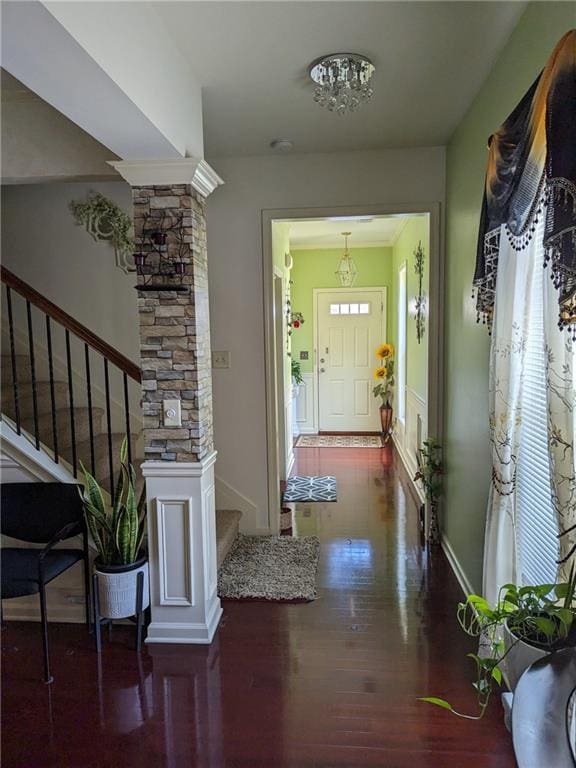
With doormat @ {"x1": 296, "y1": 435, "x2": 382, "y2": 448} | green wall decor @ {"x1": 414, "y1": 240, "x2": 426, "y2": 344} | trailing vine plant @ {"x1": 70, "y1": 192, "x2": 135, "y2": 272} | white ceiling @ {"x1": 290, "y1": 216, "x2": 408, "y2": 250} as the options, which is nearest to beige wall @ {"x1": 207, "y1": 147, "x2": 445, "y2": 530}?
trailing vine plant @ {"x1": 70, "y1": 192, "x2": 135, "y2": 272}

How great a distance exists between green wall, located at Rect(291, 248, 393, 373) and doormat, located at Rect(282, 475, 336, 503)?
2592 mm

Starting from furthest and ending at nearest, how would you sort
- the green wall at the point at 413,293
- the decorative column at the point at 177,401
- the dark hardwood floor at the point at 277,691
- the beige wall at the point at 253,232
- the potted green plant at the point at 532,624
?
1. the green wall at the point at 413,293
2. the beige wall at the point at 253,232
3. the decorative column at the point at 177,401
4. the dark hardwood floor at the point at 277,691
5. the potted green plant at the point at 532,624

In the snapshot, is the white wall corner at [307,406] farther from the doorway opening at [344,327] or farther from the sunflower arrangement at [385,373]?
the sunflower arrangement at [385,373]

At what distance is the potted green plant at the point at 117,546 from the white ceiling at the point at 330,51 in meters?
1.85

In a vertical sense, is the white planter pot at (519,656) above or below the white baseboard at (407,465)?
above

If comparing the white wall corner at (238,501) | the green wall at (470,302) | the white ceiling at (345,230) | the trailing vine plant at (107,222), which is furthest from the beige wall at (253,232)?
the white ceiling at (345,230)

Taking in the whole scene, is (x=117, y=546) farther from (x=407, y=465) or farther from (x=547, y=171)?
(x=407, y=465)

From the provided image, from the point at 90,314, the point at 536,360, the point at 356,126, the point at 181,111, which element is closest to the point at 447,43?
the point at 356,126

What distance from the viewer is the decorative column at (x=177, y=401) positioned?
2268mm

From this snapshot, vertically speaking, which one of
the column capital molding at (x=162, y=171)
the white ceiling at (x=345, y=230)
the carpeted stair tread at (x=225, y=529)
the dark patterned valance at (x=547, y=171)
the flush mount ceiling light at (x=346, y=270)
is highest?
the white ceiling at (x=345, y=230)

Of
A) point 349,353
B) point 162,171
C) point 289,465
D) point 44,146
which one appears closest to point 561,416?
point 162,171

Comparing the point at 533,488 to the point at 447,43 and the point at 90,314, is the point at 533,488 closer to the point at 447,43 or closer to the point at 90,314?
the point at 447,43

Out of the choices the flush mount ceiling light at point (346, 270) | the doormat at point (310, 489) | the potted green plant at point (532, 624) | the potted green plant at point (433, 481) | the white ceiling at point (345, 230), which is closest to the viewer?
the potted green plant at point (532, 624)

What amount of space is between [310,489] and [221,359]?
1756 mm
